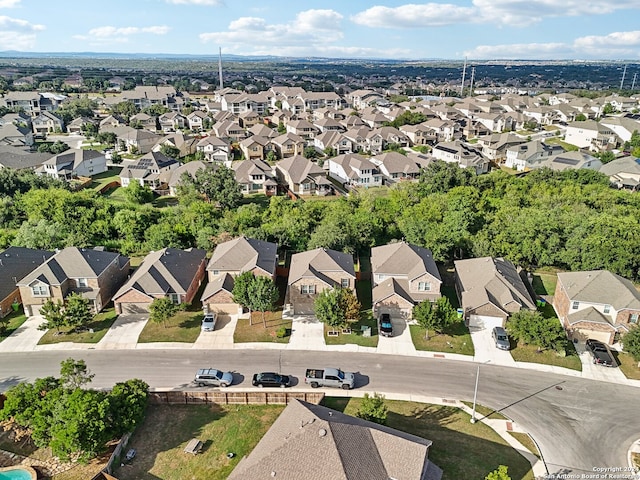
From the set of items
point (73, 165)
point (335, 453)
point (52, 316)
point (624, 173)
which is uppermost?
point (335, 453)

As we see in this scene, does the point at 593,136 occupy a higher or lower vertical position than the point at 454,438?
higher

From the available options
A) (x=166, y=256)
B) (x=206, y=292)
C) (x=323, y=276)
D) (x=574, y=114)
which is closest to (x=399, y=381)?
(x=323, y=276)

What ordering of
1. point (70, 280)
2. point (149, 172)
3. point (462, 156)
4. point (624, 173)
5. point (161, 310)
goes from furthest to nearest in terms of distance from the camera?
1. point (462, 156)
2. point (149, 172)
3. point (624, 173)
4. point (70, 280)
5. point (161, 310)

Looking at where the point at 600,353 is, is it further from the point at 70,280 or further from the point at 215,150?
the point at 215,150

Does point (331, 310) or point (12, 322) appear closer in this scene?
point (331, 310)

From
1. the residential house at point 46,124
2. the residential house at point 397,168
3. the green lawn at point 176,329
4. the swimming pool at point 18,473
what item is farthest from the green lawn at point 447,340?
the residential house at point 46,124

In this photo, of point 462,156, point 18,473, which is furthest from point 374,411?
point 462,156

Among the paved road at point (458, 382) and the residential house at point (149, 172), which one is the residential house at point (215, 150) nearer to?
the residential house at point (149, 172)
